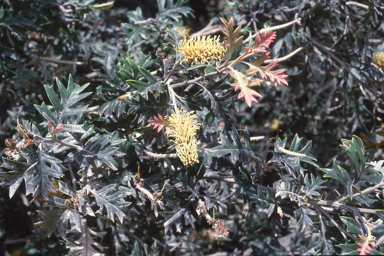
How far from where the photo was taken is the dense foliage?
97 centimetres

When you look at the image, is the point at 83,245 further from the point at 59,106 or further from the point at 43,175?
the point at 59,106

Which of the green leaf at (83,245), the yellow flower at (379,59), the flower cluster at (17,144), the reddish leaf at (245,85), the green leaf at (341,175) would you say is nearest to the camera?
the reddish leaf at (245,85)

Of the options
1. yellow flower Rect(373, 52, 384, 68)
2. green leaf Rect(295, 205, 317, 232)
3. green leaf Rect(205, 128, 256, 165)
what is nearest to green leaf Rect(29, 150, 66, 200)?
green leaf Rect(205, 128, 256, 165)

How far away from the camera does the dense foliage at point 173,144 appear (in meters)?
0.97

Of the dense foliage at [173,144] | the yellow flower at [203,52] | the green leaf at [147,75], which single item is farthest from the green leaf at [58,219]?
the yellow flower at [203,52]

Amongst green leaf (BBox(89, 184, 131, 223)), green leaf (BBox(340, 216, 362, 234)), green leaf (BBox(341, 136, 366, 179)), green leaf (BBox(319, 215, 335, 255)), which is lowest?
green leaf (BBox(319, 215, 335, 255))

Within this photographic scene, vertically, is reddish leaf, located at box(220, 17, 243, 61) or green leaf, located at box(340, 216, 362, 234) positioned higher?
reddish leaf, located at box(220, 17, 243, 61)

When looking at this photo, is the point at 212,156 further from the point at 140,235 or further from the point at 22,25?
the point at 22,25

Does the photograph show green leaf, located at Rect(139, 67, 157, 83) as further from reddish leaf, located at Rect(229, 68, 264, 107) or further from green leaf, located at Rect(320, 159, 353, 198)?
green leaf, located at Rect(320, 159, 353, 198)

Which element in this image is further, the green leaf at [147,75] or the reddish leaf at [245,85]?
the green leaf at [147,75]

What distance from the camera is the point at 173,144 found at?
3.76ft

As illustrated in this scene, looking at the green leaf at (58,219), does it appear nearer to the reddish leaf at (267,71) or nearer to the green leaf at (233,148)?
the green leaf at (233,148)

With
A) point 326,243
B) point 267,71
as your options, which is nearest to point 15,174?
point 267,71

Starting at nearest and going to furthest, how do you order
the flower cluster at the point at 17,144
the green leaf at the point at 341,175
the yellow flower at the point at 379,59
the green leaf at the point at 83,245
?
the flower cluster at the point at 17,144
the green leaf at the point at 341,175
the green leaf at the point at 83,245
the yellow flower at the point at 379,59
